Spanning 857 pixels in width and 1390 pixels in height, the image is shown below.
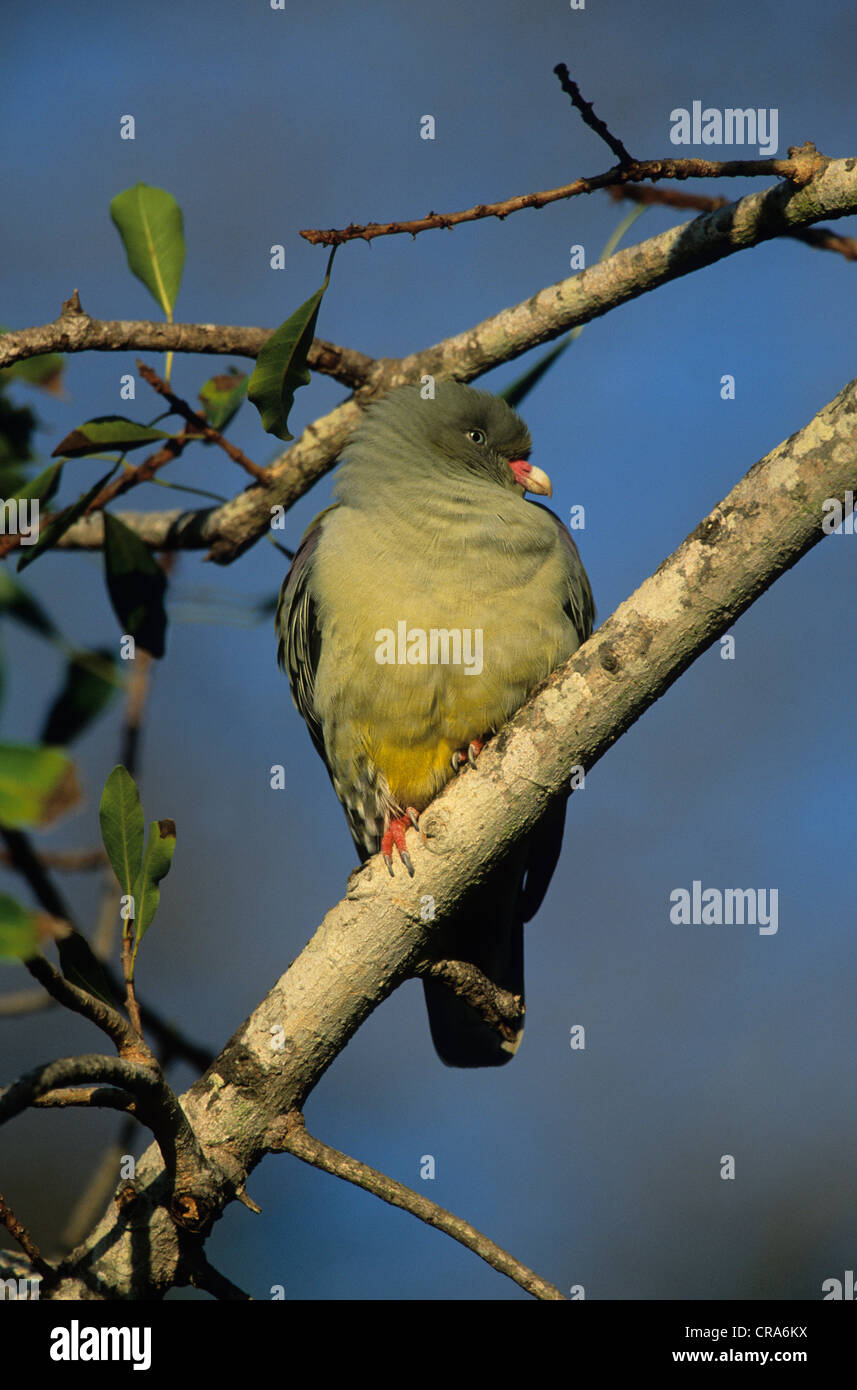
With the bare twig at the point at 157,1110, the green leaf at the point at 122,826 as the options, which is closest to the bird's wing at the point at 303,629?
the green leaf at the point at 122,826

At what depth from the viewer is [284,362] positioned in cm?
286

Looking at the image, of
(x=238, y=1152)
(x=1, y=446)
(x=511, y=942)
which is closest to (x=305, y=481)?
(x=1, y=446)

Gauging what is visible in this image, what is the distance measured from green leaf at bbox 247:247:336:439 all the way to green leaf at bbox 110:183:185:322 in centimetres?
138

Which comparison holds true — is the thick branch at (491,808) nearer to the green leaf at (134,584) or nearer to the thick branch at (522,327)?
the thick branch at (522,327)

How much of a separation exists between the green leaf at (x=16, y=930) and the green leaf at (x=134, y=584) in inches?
110

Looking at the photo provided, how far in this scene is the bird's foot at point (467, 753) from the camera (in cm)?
383

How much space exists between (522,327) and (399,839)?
1908mm

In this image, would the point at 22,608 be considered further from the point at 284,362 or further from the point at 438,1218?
the point at 438,1218

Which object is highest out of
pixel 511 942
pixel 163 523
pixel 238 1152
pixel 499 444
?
A: pixel 499 444

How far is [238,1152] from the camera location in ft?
8.73

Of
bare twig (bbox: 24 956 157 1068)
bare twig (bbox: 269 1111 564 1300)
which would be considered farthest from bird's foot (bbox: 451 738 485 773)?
bare twig (bbox: 24 956 157 1068)
